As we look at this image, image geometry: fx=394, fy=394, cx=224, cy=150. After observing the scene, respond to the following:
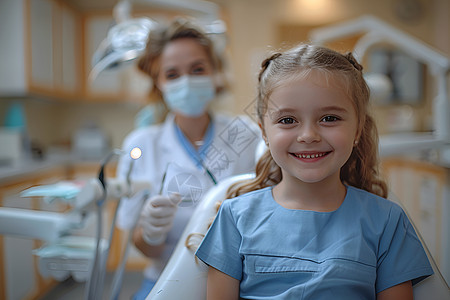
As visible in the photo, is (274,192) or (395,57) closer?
(274,192)

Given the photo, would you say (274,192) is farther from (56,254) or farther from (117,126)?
(117,126)

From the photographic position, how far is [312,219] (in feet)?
2.30

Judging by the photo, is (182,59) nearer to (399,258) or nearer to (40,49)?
(399,258)

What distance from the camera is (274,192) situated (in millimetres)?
782

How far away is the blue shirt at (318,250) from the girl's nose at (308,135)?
14cm

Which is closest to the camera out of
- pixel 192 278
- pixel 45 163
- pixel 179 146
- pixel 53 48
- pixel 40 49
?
pixel 192 278

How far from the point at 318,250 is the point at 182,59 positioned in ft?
2.17

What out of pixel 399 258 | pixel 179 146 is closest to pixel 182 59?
pixel 179 146

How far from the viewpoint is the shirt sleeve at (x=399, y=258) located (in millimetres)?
668

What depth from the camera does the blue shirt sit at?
2.14 feet

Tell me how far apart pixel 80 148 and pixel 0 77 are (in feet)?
3.03

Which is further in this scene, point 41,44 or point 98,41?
point 98,41

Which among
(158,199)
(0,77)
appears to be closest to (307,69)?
(158,199)

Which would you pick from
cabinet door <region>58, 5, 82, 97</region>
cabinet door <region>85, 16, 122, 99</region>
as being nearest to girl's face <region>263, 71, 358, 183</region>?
cabinet door <region>58, 5, 82, 97</region>
